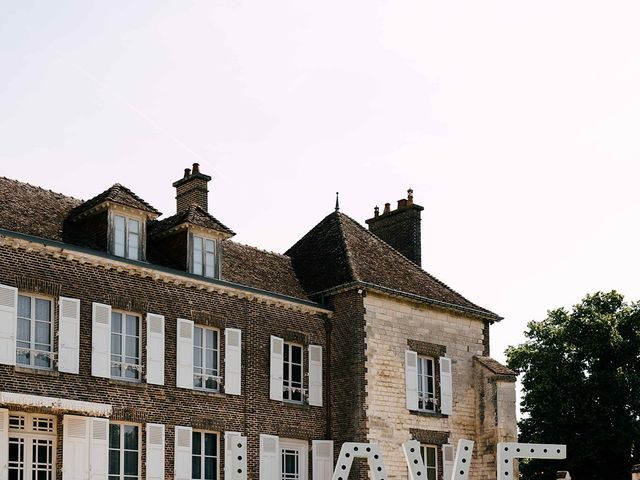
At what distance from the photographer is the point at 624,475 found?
3581cm

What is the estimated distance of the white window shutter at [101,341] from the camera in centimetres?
2052

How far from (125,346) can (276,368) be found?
12.7 feet

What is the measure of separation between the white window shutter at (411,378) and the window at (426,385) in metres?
0.34

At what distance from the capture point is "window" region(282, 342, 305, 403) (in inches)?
956

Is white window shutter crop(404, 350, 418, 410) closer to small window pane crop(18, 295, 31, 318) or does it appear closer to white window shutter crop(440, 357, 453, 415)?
white window shutter crop(440, 357, 453, 415)

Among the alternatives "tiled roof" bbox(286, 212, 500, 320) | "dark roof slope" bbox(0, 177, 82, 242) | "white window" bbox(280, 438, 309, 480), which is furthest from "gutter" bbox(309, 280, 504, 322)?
"dark roof slope" bbox(0, 177, 82, 242)

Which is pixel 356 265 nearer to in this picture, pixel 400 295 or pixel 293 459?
pixel 400 295

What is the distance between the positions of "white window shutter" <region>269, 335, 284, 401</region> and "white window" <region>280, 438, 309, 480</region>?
1.01m

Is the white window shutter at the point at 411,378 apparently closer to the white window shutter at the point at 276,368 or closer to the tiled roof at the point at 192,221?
the white window shutter at the point at 276,368

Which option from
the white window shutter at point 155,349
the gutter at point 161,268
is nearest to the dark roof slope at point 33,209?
the gutter at point 161,268

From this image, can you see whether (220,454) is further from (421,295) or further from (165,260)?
(421,295)

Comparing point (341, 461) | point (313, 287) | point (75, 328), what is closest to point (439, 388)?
point (313, 287)

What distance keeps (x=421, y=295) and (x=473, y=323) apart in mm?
1973

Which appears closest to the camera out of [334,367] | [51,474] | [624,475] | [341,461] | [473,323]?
[341,461]
